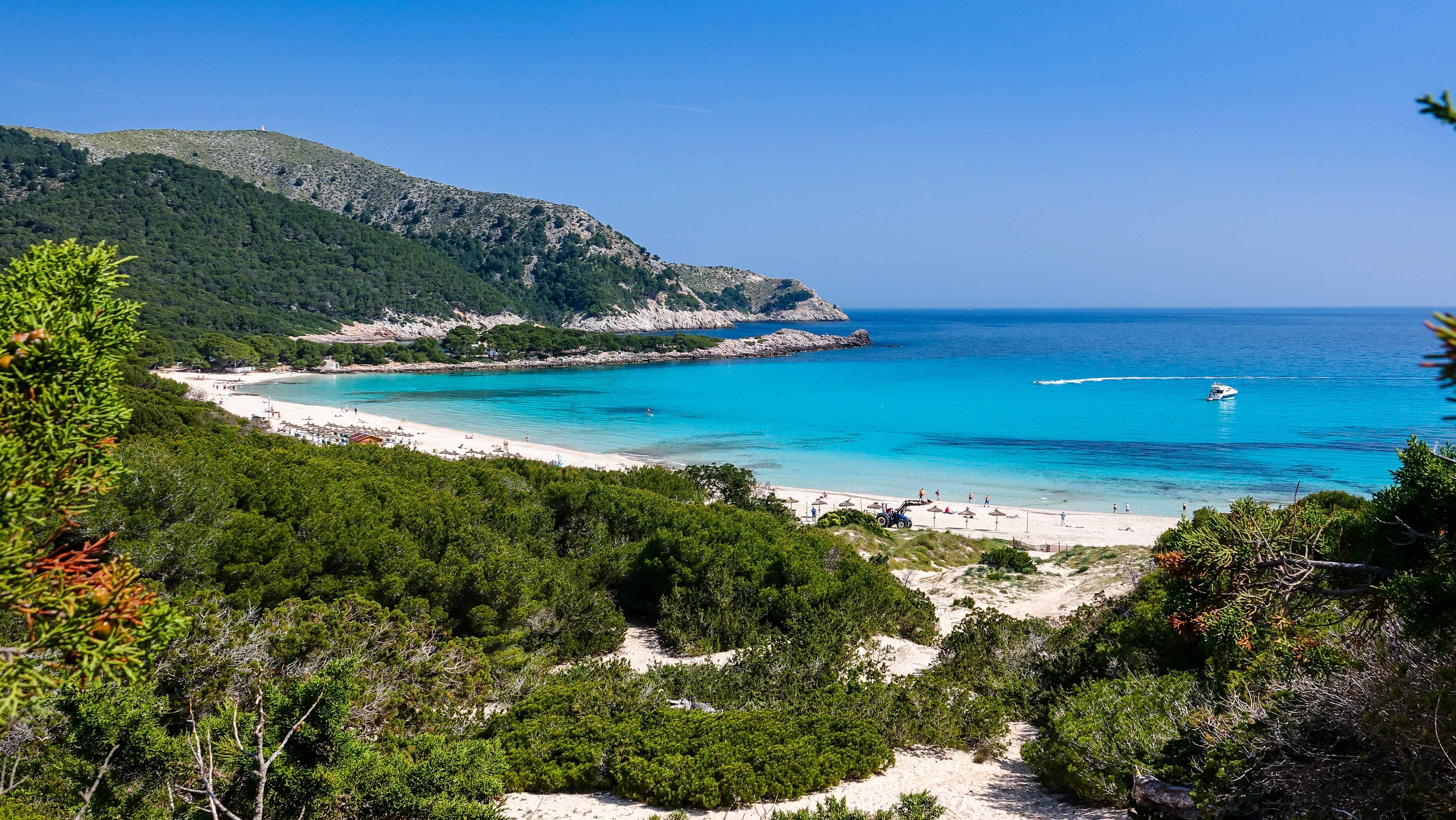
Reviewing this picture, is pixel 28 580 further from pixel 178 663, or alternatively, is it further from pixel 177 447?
pixel 177 447

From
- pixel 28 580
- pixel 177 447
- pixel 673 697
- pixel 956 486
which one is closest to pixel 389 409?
pixel 956 486

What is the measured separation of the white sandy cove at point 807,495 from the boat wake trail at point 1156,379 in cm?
4261

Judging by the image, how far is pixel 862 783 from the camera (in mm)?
6441

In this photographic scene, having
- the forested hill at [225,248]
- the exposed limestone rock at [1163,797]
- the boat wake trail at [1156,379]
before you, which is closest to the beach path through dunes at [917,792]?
the exposed limestone rock at [1163,797]

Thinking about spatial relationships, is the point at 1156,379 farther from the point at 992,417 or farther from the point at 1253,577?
the point at 1253,577

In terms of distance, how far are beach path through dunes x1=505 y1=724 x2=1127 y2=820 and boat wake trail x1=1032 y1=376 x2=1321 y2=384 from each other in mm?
64270

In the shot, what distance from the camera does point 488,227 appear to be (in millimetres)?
140750

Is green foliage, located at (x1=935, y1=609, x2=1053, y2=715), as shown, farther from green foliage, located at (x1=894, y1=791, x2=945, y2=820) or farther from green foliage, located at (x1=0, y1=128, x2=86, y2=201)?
green foliage, located at (x1=0, y1=128, x2=86, y2=201)

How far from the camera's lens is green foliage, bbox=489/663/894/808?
19.1 feet

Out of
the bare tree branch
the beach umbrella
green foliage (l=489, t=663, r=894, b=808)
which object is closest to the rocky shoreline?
the beach umbrella

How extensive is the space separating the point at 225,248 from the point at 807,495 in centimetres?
9497

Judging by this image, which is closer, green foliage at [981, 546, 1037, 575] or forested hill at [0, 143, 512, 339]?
green foliage at [981, 546, 1037, 575]

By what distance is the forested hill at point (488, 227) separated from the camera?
127062mm

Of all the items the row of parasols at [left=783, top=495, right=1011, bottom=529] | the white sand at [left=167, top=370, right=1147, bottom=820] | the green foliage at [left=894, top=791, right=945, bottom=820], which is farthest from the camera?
the row of parasols at [left=783, top=495, right=1011, bottom=529]
